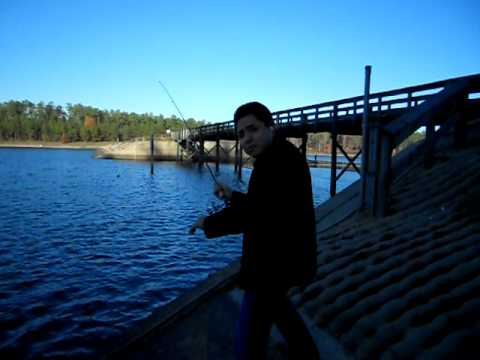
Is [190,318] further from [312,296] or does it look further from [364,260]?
[364,260]

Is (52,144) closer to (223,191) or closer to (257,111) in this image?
(223,191)

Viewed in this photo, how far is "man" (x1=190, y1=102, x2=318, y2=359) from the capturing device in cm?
211

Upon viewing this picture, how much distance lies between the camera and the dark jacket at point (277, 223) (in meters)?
2.11

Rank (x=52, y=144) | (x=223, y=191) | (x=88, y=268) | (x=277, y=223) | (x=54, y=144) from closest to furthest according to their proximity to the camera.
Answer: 1. (x=277, y=223)
2. (x=223, y=191)
3. (x=88, y=268)
4. (x=52, y=144)
5. (x=54, y=144)

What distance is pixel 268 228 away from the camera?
2109mm

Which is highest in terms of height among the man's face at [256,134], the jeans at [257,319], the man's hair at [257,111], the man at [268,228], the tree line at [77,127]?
the tree line at [77,127]

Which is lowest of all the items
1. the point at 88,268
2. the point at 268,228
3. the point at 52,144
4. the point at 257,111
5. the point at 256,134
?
the point at 88,268

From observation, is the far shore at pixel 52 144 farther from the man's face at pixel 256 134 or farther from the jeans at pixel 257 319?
the jeans at pixel 257 319

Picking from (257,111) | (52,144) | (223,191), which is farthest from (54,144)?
(257,111)

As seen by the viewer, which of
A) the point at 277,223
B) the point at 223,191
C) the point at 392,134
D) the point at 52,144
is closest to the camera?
the point at 277,223

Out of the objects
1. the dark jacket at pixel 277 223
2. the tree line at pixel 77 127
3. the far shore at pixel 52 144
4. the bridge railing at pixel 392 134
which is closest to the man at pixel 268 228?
the dark jacket at pixel 277 223

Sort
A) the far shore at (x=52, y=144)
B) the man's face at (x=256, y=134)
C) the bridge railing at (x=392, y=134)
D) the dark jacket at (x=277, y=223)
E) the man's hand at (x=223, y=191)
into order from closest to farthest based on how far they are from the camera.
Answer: the dark jacket at (x=277, y=223) < the man's face at (x=256, y=134) < the man's hand at (x=223, y=191) < the bridge railing at (x=392, y=134) < the far shore at (x=52, y=144)

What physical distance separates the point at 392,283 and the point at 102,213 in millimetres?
15702

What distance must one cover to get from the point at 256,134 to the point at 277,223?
2.06 feet
